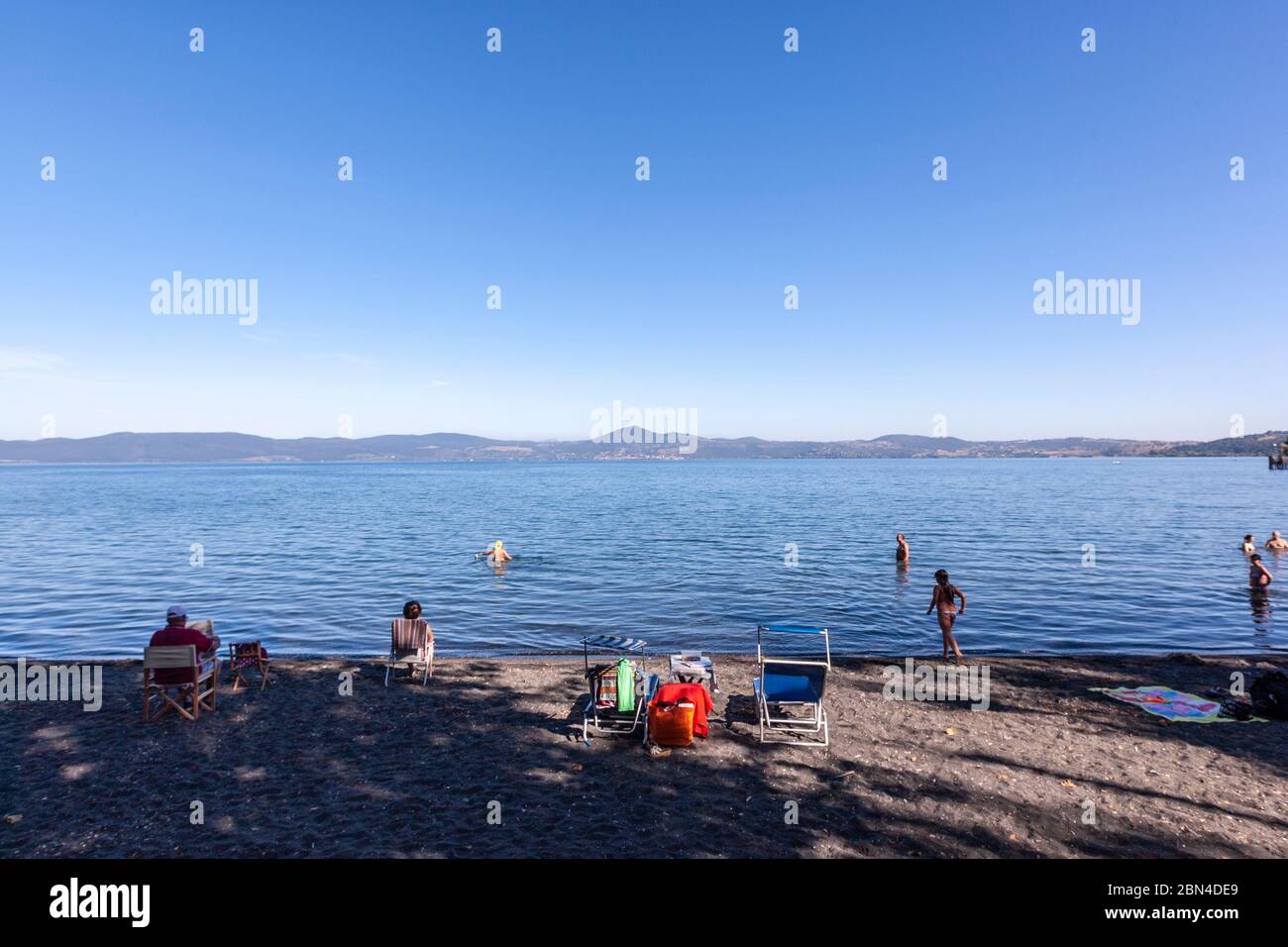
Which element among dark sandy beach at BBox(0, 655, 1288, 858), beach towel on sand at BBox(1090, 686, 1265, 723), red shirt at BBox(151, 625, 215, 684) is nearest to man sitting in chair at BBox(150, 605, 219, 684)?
red shirt at BBox(151, 625, 215, 684)

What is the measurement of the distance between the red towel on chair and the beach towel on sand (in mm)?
9019

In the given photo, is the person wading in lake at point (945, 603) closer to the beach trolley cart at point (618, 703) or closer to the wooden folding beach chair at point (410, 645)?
the beach trolley cart at point (618, 703)

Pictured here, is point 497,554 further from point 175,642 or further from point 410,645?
point 175,642

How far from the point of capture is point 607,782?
9383 millimetres

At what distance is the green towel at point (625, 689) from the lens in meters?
11.4

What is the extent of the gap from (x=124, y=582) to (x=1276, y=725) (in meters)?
44.1

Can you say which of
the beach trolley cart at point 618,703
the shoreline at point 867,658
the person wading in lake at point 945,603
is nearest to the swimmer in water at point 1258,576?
the shoreline at point 867,658

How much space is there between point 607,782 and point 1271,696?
13.0 metres

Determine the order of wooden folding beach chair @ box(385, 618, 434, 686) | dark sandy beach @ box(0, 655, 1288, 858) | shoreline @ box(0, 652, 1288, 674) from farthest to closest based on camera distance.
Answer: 1. shoreline @ box(0, 652, 1288, 674)
2. wooden folding beach chair @ box(385, 618, 434, 686)
3. dark sandy beach @ box(0, 655, 1288, 858)

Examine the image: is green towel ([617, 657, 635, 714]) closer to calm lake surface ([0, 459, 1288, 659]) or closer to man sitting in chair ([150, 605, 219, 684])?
man sitting in chair ([150, 605, 219, 684])

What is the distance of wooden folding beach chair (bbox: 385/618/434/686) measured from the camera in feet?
46.8

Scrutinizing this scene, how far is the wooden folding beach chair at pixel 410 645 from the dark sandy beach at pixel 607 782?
85cm
